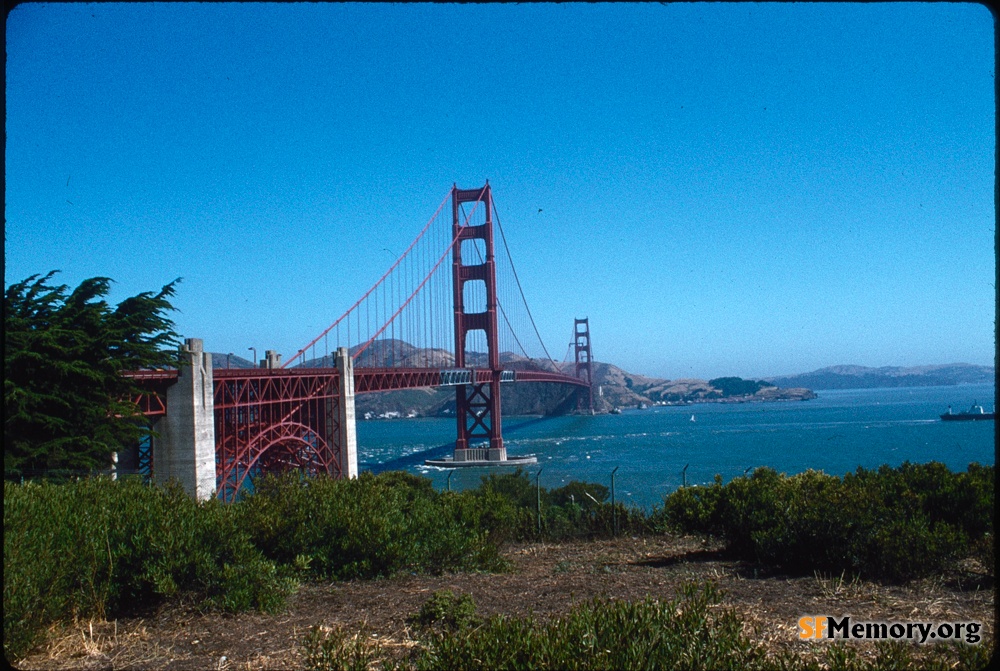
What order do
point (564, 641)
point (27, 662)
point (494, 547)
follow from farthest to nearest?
point (494, 547)
point (27, 662)
point (564, 641)

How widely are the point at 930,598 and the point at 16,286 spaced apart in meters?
14.3

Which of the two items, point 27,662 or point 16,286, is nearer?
point 27,662

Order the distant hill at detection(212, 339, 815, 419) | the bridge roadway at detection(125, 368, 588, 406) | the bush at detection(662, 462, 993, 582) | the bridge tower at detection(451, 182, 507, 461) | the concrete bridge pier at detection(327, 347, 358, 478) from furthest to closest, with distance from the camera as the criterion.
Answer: the distant hill at detection(212, 339, 815, 419) → the bridge tower at detection(451, 182, 507, 461) → the concrete bridge pier at detection(327, 347, 358, 478) → the bridge roadway at detection(125, 368, 588, 406) → the bush at detection(662, 462, 993, 582)

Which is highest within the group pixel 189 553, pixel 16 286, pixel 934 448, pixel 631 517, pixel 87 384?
pixel 16 286

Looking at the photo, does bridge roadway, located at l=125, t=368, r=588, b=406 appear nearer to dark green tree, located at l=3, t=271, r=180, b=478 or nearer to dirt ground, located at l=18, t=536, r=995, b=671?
dark green tree, located at l=3, t=271, r=180, b=478

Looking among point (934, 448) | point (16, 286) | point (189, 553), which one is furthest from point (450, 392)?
point (189, 553)

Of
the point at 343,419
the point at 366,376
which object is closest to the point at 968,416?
the point at 366,376

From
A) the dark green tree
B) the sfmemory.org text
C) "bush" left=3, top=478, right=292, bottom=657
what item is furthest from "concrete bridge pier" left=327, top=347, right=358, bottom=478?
the sfmemory.org text

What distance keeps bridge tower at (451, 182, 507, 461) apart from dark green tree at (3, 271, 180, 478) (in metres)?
35.4

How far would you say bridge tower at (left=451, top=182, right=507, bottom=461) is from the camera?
53188 millimetres

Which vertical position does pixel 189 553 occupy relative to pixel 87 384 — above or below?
below

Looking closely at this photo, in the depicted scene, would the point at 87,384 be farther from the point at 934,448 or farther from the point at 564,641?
the point at 934,448

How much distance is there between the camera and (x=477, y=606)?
17.4 feet

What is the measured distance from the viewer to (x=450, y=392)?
446ft
